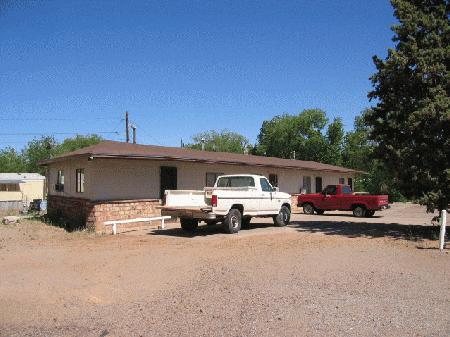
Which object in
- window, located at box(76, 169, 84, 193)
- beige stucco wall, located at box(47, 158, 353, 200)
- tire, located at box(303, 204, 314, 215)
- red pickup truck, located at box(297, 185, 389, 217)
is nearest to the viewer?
beige stucco wall, located at box(47, 158, 353, 200)

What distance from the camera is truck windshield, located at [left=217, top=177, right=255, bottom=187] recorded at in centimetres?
1634

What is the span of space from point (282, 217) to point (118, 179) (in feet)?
23.0

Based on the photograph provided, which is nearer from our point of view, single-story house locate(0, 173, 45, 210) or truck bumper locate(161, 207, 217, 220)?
truck bumper locate(161, 207, 217, 220)

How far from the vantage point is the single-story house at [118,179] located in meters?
17.2

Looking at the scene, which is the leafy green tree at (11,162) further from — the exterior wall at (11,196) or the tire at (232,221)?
the tire at (232,221)

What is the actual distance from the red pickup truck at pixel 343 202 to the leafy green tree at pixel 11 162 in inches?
2449

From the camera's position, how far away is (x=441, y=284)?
24.5ft

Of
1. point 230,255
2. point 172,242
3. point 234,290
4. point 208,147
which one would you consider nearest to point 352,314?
point 234,290

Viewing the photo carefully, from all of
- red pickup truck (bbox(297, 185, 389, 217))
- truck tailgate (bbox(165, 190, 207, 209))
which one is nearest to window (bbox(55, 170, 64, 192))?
truck tailgate (bbox(165, 190, 207, 209))

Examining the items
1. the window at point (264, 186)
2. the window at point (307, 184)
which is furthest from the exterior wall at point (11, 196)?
the window at point (264, 186)

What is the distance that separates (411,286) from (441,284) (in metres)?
0.61

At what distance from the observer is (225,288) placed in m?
7.20

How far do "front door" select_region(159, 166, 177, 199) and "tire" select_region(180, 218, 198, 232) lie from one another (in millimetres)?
3798

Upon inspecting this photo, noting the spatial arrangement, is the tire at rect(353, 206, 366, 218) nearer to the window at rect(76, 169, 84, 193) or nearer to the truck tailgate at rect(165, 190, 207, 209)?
the truck tailgate at rect(165, 190, 207, 209)
